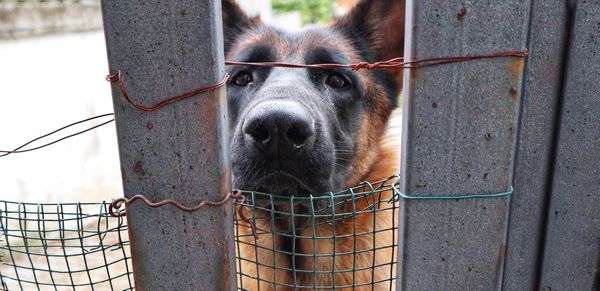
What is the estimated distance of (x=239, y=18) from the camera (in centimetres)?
291

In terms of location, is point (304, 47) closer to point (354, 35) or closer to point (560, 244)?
point (354, 35)

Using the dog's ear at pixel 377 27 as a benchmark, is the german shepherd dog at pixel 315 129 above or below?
below

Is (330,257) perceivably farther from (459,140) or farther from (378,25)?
(378,25)

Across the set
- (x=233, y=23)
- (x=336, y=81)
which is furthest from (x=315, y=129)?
(x=233, y=23)

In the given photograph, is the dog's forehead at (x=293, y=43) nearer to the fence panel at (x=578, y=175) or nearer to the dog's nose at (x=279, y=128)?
the dog's nose at (x=279, y=128)

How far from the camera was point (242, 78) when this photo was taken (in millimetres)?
2436

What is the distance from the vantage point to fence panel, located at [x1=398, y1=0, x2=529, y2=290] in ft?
4.03

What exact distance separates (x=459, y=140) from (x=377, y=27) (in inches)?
65.5

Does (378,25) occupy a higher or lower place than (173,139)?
higher

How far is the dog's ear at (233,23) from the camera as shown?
2889mm

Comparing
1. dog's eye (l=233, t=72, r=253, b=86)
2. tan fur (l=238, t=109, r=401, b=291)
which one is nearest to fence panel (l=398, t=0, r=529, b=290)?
tan fur (l=238, t=109, r=401, b=291)

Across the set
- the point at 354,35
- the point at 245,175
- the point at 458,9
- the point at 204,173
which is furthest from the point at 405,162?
the point at 354,35

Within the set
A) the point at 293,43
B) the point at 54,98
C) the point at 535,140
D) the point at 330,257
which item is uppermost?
the point at 293,43

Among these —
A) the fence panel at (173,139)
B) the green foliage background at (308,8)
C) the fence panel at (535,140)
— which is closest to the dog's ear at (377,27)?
the fence panel at (535,140)
